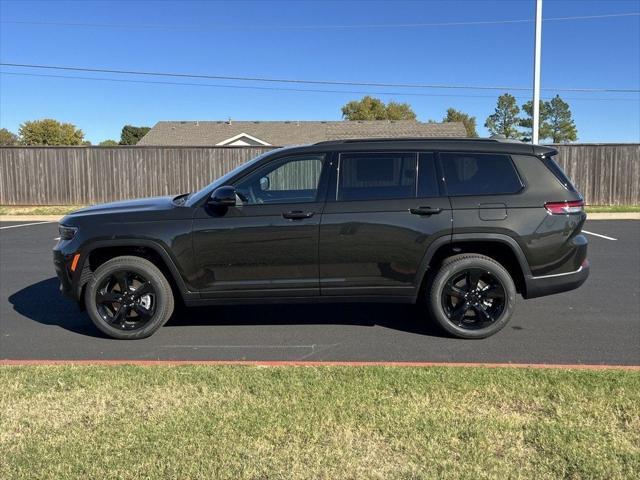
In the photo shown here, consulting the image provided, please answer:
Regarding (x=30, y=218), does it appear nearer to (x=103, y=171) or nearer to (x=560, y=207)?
(x=103, y=171)

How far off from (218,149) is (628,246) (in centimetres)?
1451

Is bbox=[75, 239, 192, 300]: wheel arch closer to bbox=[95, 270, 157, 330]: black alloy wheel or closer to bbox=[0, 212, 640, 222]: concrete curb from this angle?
bbox=[95, 270, 157, 330]: black alloy wheel

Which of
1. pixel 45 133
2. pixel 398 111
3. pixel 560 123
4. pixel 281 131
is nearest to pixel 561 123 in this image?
pixel 560 123

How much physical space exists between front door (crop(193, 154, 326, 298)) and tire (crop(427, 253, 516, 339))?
3.91 feet

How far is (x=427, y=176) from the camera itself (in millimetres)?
5168

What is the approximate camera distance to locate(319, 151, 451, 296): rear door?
504cm

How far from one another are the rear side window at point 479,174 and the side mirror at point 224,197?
78.8 inches

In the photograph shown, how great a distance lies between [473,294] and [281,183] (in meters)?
2.16

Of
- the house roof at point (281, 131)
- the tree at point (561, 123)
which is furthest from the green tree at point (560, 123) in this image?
the house roof at point (281, 131)

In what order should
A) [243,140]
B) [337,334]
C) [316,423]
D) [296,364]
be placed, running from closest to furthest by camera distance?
[316,423] < [296,364] < [337,334] < [243,140]

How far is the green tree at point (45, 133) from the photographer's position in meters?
66.7

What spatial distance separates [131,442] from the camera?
318 centimetres

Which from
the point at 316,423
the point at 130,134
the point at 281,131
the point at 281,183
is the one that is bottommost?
the point at 316,423

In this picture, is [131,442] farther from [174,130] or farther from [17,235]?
[174,130]
